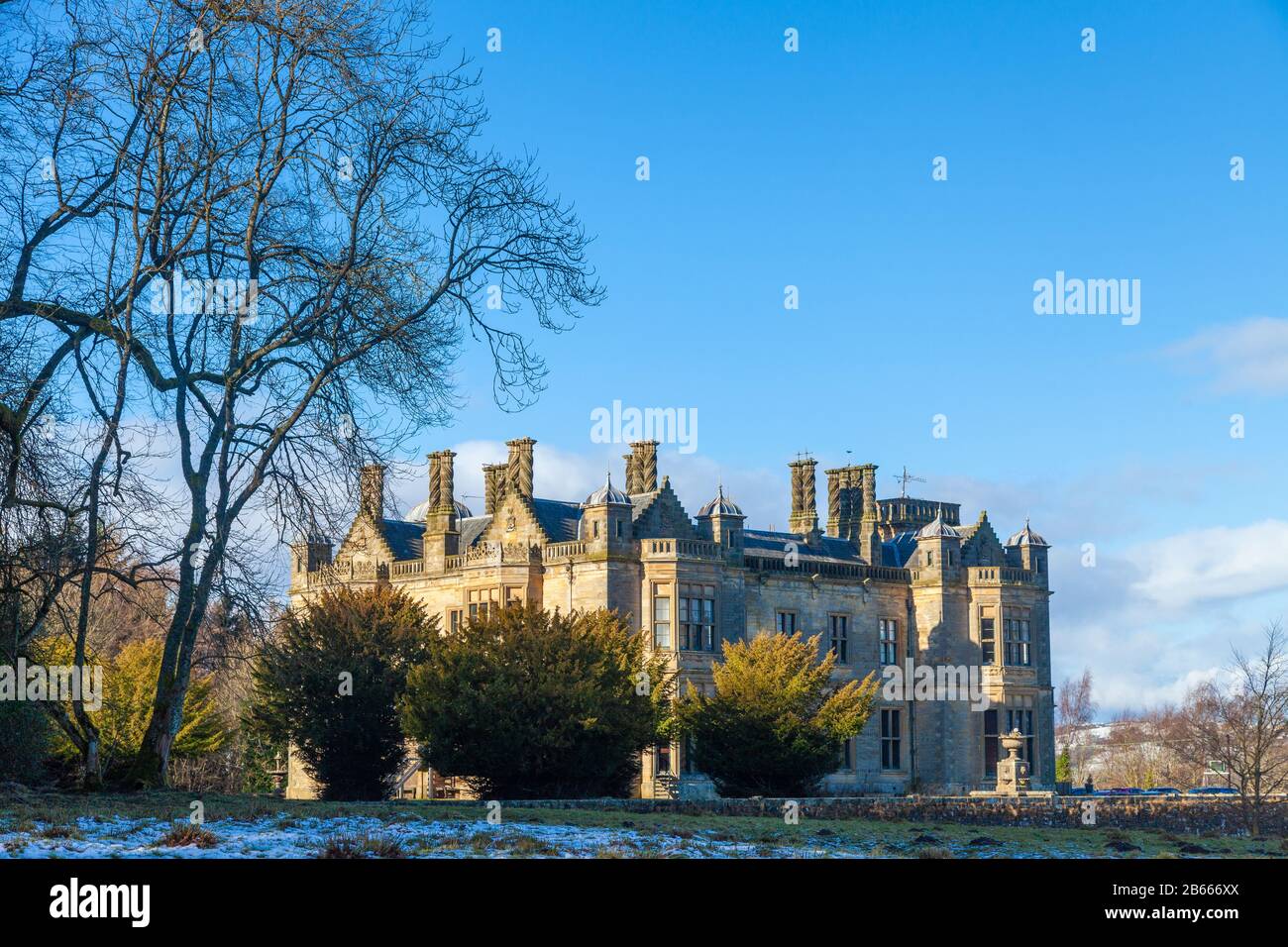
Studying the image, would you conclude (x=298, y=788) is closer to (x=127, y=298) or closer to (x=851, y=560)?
(x=851, y=560)

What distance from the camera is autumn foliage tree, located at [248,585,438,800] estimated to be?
1325 inches

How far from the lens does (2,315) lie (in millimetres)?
19359

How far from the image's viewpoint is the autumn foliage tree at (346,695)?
33.7 m

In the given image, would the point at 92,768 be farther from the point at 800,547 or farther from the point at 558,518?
the point at 800,547

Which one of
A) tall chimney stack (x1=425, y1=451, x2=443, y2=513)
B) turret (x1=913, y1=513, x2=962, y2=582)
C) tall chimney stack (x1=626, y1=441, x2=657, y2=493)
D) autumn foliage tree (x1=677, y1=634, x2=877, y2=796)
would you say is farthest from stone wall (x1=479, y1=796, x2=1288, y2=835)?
tall chimney stack (x1=425, y1=451, x2=443, y2=513)

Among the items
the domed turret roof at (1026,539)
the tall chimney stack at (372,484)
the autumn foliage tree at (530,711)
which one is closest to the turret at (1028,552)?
the domed turret roof at (1026,539)

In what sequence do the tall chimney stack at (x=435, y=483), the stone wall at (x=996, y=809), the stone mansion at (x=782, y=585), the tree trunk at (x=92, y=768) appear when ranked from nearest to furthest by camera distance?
the tree trunk at (x=92, y=768) < the stone wall at (x=996, y=809) < the stone mansion at (x=782, y=585) < the tall chimney stack at (x=435, y=483)

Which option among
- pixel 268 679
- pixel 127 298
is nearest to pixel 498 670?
pixel 268 679

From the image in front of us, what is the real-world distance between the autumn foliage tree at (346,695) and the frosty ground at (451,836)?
39.2 ft

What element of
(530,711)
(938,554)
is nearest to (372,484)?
(530,711)

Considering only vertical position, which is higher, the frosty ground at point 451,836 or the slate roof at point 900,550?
the slate roof at point 900,550

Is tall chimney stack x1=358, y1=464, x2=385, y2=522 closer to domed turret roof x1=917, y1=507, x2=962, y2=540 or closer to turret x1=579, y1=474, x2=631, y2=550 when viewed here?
turret x1=579, y1=474, x2=631, y2=550

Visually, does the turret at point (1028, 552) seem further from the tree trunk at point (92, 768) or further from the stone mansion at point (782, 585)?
the tree trunk at point (92, 768)

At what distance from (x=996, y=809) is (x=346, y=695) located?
44.9ft
